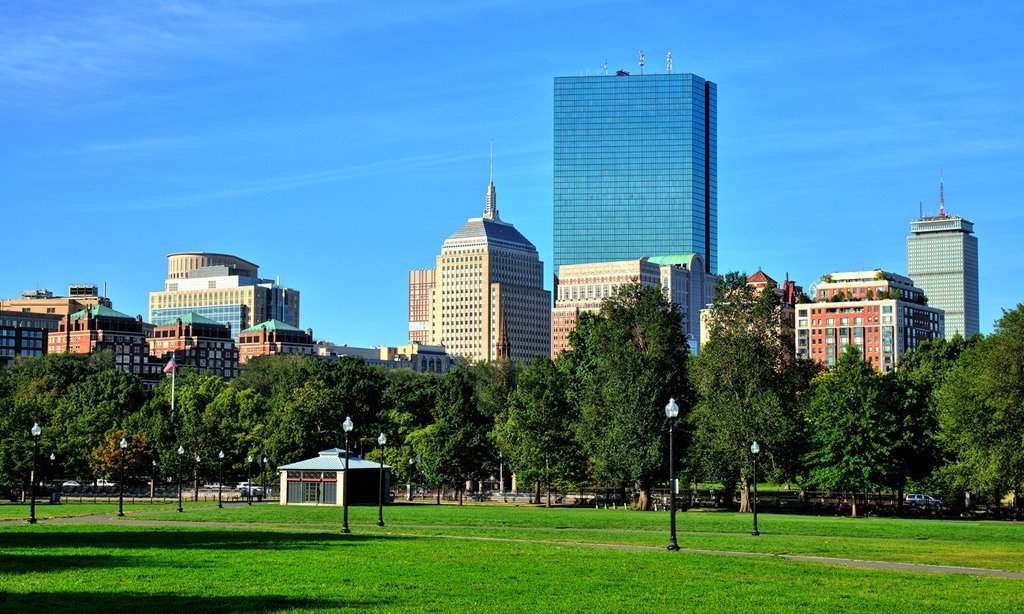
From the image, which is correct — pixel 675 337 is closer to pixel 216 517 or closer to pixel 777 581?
pixel 216 517

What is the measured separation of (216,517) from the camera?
7700 centimetres

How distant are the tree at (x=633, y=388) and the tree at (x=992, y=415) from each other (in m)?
21.0

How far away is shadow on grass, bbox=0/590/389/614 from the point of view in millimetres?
28344

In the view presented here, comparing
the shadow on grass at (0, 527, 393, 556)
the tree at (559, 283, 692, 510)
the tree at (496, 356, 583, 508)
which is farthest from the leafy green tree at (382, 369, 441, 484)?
the shadow on grass at (0, 527, 393, 556)

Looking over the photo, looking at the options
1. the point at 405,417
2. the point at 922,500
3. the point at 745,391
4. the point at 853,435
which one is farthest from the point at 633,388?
the point at 922,500

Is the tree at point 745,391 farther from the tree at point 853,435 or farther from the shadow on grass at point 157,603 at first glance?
the shadow on grass at point 157,603

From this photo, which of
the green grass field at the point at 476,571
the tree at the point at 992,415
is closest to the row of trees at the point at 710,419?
the tree at the point at 992,415

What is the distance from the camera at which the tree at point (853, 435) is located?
102625mm

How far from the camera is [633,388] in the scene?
10394cm

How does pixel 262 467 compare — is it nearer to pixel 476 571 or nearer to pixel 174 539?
pixel 174 539

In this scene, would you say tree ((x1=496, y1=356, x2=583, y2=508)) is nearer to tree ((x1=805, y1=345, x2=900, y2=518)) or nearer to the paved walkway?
tree ((x1=805, y1=345, x2=900, y2=518))

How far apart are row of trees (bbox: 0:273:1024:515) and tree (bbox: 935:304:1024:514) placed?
11cm

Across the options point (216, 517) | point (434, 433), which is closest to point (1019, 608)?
point (216, 517)

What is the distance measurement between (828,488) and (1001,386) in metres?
18.3
